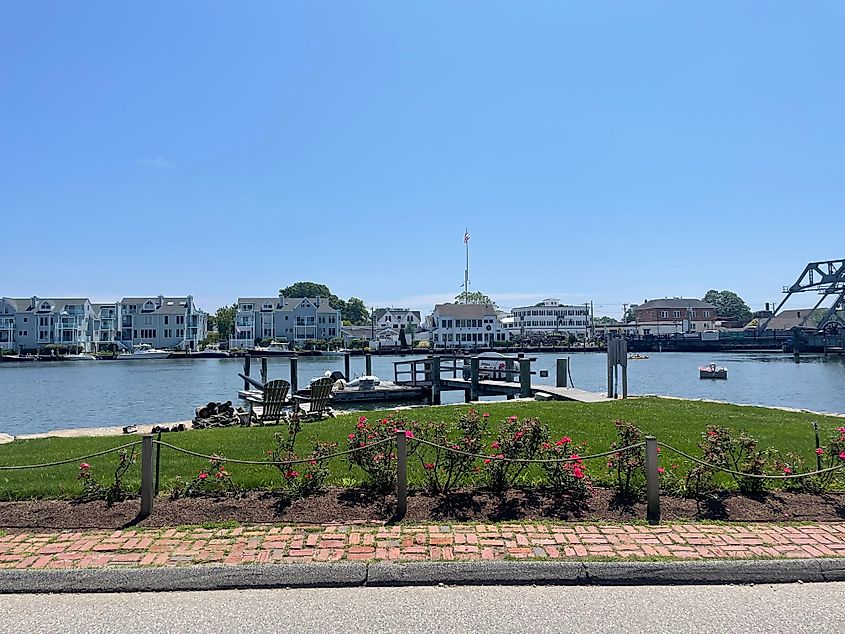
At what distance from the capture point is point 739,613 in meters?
4.63

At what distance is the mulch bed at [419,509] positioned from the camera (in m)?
6.50

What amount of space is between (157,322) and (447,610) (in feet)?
409

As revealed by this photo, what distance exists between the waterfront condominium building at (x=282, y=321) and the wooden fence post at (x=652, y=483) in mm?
120442

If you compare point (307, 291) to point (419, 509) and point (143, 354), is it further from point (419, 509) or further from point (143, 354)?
point (419, 509)

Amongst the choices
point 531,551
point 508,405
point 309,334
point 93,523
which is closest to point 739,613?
point 531,551

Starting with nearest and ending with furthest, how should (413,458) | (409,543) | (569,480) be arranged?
1. (409,543)
2. (569,480)
3. (413,458)

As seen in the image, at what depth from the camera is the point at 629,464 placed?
727 centimetres

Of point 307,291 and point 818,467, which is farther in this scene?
point 307,291

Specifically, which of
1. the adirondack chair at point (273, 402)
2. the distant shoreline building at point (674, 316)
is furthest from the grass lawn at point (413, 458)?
the distant shoreline building at point (674, 316)

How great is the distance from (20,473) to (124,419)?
21.5 meters

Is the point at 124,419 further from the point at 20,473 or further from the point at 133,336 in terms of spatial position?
the point at 133,336

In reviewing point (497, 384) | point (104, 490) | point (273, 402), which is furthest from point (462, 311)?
point (104, 490)

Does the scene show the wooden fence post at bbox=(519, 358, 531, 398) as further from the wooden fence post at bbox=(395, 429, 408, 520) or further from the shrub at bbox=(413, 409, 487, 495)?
the wooden fence post at bbox=(395, 429, 408, 520)

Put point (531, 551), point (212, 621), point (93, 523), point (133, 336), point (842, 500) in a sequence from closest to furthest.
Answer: point (212, 621) → point (531, 551) → point (93, 523) → point (842, 500) → point (133, 336)
